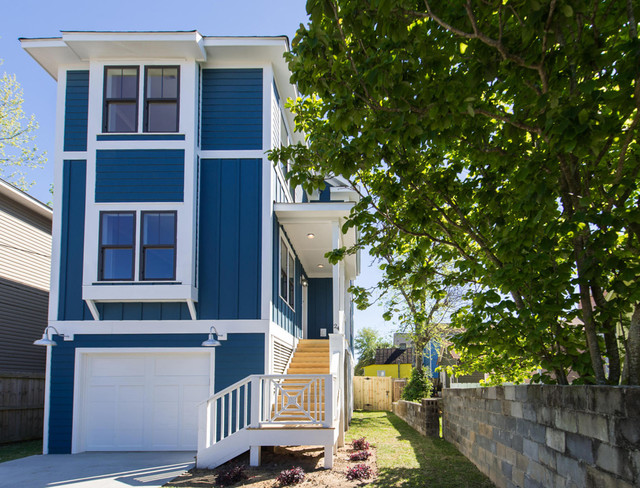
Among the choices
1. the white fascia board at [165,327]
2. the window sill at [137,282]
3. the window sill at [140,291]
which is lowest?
the white fascia board at [165,327]

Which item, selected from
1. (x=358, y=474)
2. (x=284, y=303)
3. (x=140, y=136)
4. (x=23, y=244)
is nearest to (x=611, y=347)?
(x=358, y=474)

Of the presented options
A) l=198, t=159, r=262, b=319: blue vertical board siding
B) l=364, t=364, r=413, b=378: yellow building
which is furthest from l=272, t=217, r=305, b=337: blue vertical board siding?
l=364, t=364, r=413, b=378: yellow building

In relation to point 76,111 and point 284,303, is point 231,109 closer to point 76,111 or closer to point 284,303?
point 76,111

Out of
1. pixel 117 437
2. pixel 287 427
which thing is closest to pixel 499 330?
pixel 287 427

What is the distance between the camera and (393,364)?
33.3 m

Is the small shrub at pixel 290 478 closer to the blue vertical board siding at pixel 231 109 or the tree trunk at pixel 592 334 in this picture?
the tree trunk at pixel 592 334

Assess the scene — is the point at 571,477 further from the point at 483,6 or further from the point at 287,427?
the point at 287,427

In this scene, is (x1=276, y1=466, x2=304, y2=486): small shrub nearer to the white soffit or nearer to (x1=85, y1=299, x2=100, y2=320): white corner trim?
(x1=85, y1=299, x2=100, y2=320): white corner trim

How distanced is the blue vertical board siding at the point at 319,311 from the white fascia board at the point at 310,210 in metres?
5.64

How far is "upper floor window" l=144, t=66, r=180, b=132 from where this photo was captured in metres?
11.5

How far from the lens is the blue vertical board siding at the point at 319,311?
1748 centimetres

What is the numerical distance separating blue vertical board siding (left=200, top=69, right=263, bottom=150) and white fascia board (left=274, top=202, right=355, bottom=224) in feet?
4.38

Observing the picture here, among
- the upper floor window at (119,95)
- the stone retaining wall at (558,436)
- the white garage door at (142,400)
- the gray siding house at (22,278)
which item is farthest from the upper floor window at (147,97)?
the stone retaining wall at (558,436)

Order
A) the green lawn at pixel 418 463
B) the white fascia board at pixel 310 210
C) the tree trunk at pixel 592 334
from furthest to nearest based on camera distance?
the white fascia board at pixel 310 210, the green lawn at pixel 418 463, the tree trunk at pixel 592 334
